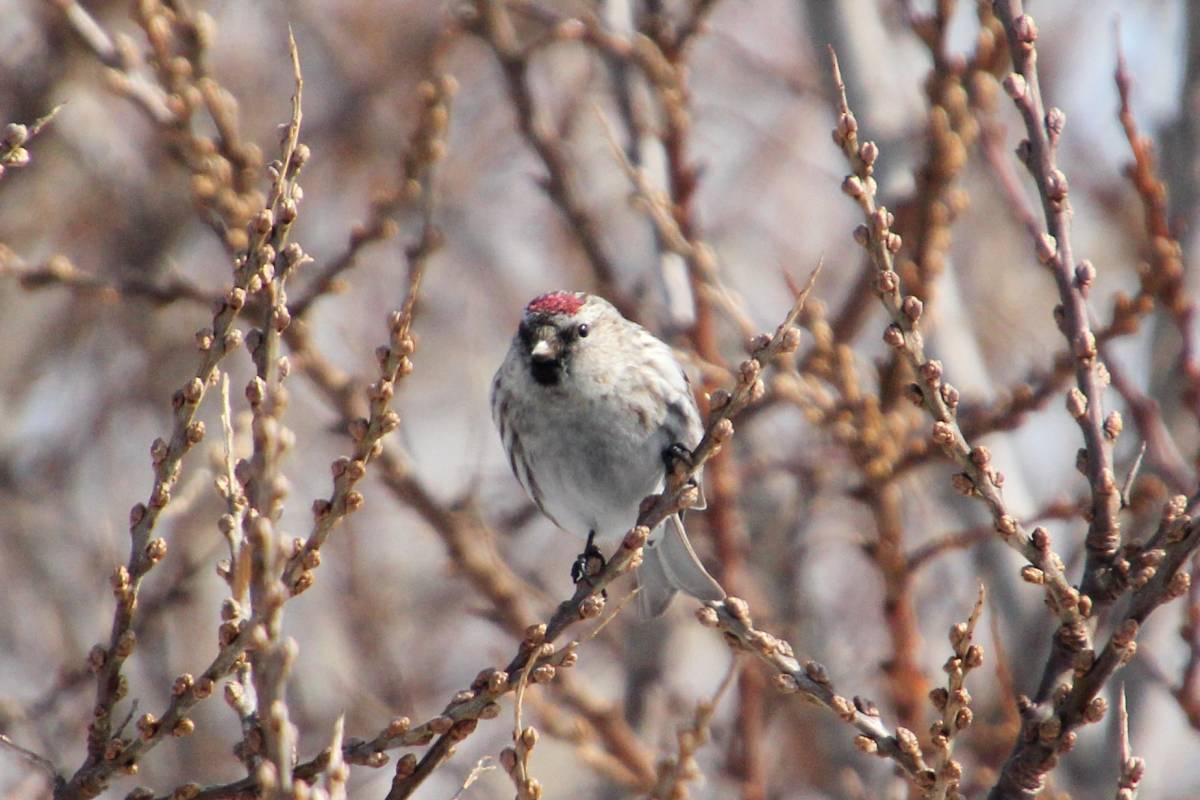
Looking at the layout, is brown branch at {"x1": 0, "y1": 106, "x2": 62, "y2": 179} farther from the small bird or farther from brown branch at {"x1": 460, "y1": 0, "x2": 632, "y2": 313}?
brown branch at {"x1": 460, "y1": 0, "x2": 632, "y2": 313}

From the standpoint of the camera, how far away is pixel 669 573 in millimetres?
3303

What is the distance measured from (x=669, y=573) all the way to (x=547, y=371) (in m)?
0.57

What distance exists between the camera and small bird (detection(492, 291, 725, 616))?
3.36 m

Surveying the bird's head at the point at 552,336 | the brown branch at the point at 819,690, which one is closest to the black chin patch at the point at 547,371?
the bird's head at the point at 552,336

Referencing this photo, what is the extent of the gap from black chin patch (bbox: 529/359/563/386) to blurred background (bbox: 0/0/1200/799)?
431 millimetres

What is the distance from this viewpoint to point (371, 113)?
6.77 meters

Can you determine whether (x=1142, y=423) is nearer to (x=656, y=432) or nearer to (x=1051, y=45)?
(x=656, y=432)

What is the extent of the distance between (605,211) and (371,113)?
1244mm

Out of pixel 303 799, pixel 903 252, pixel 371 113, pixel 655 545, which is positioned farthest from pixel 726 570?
pixel 371 113

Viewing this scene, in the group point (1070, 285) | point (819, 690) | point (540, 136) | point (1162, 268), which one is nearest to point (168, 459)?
point (819, 690)

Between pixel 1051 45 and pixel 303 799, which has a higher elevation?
pixel 1051 45

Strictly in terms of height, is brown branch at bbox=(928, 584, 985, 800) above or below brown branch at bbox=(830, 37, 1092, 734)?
below

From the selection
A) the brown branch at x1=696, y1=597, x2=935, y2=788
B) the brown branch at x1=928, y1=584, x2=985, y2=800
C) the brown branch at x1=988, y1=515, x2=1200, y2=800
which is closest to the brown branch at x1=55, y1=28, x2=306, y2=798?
the brown branch at x1=696, y1=597, x2=935, y2=788

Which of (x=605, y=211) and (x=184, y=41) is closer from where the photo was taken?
(x=184, y=41)
